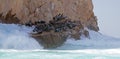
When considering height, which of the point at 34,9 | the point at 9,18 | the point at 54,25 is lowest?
the point at 54,25

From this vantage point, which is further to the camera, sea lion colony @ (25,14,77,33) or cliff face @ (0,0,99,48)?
cliff face @ (0,0,99,48)

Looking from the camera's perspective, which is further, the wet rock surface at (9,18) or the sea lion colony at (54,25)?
the wet rock surface at (9,18)

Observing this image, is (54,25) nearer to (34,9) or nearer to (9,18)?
(34,9)

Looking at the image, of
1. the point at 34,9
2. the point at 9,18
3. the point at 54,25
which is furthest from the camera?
the point at 34,9

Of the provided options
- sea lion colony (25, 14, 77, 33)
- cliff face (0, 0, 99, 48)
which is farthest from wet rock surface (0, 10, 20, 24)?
sea lion colony (25, 14, 77, 33)

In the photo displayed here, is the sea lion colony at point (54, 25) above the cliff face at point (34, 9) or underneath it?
underneath

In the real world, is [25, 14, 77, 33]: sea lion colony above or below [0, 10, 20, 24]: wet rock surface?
below

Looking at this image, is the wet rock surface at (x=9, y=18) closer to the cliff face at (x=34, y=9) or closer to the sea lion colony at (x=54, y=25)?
the cliff face at (x=34, y=9)

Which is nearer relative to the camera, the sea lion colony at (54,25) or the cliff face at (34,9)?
the sea lion colony at (54,25)

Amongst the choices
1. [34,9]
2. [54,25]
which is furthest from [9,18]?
[54,25]

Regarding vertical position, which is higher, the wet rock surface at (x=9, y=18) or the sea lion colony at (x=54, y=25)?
the wet rock surface at (x=9, y=18)

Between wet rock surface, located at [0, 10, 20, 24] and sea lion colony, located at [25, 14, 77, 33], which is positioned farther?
wet rock surface, located at [0, 10, 20, 24]

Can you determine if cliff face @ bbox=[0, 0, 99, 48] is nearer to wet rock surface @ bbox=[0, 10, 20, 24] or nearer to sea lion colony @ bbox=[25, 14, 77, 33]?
wet rock surface @ bbox=[0, 10, 20, 24]

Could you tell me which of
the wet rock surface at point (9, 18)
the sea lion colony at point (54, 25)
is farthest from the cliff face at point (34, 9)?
the sea lion colony at point (54, 25)
